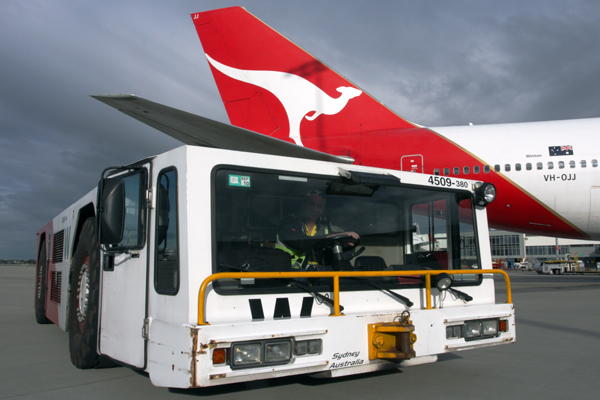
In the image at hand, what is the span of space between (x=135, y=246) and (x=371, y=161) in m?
9.42

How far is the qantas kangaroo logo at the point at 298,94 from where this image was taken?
11977 millimetres

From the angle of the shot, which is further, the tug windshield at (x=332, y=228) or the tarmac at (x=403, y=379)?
the tarmac at (x=403, y=379)

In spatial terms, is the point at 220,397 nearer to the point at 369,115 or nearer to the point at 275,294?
the point at 275,294

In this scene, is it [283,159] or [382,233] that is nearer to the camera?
[283,159]

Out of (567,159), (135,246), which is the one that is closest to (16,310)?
(135,246)

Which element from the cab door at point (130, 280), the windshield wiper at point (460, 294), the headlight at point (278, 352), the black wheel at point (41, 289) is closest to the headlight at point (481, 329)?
the windshield wiper at point (460, 294)

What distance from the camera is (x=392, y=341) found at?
2.79 metres

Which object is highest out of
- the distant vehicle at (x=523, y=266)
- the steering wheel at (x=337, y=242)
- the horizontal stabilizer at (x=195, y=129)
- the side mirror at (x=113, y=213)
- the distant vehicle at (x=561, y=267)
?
the horizontal stabilizer at (x=195, y=129)

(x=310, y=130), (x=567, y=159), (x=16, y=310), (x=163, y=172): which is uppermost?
(x=310, y=130)

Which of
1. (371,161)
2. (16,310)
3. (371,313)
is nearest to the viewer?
(371,313)

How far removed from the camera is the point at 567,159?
427 inches

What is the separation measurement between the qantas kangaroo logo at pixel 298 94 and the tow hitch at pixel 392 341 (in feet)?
31.7

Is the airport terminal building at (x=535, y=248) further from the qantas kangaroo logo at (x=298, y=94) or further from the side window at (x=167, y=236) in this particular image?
the side window at (x=167, y=236)

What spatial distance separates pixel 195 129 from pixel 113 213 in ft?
15.2
